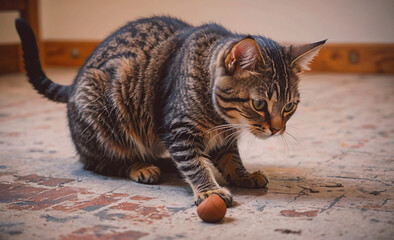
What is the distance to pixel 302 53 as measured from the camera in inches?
85.0

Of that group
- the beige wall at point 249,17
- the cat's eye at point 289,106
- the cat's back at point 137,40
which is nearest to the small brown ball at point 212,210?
the cat's eye at point 289,106

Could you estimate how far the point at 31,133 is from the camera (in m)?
3.40

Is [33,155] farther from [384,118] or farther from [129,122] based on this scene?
[384,118]

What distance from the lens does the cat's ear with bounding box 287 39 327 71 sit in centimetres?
215

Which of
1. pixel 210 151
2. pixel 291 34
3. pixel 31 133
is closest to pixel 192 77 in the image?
pixel 210 151

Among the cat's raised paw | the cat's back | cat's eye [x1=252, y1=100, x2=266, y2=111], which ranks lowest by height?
the cat's raised paw

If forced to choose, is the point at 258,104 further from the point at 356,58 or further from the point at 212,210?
the point at 356,58

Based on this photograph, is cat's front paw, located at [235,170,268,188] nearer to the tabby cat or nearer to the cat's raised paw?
the tabby cat

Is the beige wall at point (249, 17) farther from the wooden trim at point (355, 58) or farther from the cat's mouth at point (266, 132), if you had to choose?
the cat's mouth at point (266, 132)

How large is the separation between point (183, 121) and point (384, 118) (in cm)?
203

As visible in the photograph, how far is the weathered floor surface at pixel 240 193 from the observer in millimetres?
1783

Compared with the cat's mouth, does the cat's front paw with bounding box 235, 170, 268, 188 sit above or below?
below

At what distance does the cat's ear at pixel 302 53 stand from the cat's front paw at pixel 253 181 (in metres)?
0.51

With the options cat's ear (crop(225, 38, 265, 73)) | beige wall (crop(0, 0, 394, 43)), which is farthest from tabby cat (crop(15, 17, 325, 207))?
beige wall (crop(0, 0, 394, 43))
